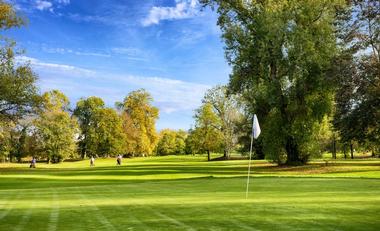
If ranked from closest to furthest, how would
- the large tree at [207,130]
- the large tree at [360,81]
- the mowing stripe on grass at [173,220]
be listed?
the mowing stripe on grass at [173,220] → the large tree at [360,81] → the large tree at [207,130]

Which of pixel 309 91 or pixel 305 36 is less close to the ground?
pixel 305 36

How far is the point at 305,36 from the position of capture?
44.9 m

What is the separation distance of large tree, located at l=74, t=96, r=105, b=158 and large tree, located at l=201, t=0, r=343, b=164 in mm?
76711

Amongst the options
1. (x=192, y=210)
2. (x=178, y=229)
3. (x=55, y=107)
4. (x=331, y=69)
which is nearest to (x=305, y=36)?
(x=331, y=69)

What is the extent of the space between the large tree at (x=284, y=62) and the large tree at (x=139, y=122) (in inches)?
2618

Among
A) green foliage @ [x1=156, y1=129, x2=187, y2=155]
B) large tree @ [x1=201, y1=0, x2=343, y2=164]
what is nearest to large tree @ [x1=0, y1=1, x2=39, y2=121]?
large tree @ [x1=201, y1=0, x2=343, y2=164]

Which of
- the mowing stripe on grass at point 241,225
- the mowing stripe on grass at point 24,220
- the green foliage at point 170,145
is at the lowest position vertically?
the mowing stripe on grass at point 24,220

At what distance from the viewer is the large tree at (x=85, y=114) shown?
393 ft

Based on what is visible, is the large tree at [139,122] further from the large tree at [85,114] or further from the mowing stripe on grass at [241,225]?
the mowing stripe on grass at [241,225]

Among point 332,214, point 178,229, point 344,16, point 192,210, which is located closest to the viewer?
point 178,229

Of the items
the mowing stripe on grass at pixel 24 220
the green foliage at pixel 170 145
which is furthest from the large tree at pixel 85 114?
the mowing stripe on grass at pixel 24 220

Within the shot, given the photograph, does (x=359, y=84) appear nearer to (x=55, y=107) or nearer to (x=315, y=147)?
(x=315, y=147)

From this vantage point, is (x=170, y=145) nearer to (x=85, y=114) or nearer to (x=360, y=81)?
(x=85, y=114)

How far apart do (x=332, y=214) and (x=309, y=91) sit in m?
38.0
